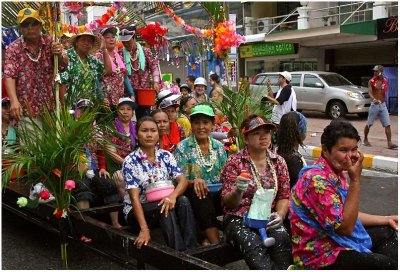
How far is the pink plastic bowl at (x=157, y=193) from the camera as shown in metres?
3.76

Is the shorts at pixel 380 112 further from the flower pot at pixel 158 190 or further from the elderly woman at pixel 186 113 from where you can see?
the flower pot at pixel 158 190

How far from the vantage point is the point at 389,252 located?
2.92 meters

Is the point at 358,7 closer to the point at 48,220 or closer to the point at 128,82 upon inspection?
the point at 128,82

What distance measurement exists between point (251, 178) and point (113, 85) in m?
2.69

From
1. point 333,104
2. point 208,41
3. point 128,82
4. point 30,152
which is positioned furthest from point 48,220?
point 333,104

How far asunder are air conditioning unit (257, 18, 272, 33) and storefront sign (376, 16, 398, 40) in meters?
6.32

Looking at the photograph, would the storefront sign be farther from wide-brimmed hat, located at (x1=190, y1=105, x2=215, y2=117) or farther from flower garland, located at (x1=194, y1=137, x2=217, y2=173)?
flower garland, located at (x1=194, y1=137, x2=217, y2=173)

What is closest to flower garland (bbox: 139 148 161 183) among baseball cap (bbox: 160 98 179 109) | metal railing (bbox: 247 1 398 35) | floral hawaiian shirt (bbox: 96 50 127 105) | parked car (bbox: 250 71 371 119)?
baseball cap (bbox: 160 98 179 109)

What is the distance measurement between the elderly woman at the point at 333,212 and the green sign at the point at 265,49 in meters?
18.3

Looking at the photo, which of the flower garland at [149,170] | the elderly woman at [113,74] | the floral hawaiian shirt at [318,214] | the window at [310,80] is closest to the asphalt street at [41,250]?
the flower garland at [149,170]

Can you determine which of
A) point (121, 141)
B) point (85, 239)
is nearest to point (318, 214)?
point (85, 239)

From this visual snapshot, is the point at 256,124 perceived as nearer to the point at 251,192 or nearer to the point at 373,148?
the point at 251,192

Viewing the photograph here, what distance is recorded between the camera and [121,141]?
15.7 feet

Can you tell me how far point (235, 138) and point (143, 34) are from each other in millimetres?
2780
